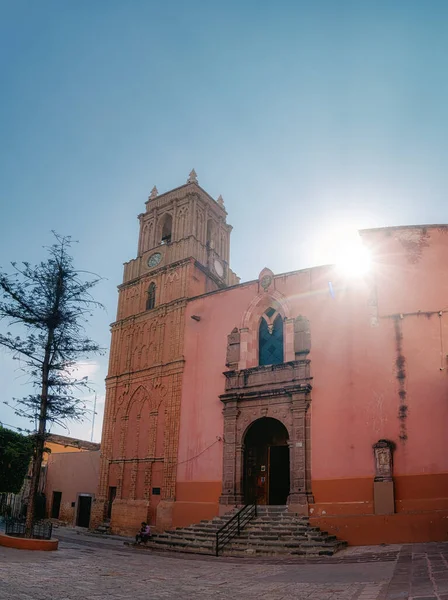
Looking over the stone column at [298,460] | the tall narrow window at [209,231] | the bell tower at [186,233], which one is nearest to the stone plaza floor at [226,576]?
the stone column at [298,460]

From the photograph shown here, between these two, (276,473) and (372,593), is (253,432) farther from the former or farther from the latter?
(372,593)

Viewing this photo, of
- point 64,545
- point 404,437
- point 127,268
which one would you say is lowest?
point 64,545

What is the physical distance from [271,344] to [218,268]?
690cm

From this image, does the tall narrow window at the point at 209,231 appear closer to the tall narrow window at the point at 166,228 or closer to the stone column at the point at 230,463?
the tall narrow window at the point at 166,228

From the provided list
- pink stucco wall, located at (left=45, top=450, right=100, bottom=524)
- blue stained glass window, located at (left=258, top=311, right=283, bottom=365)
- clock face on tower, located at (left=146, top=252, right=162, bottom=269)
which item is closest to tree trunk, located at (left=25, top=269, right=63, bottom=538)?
blue stained glass window, located at (left=258, top=311, right=283, bottom=365)

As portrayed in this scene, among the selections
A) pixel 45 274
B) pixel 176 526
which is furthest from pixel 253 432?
pixel 45 274

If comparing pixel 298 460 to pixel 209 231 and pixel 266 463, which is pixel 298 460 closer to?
pixel 266 463

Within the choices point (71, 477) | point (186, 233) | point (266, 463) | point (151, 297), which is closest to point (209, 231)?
point (186, 233)

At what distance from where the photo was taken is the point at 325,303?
19.0 meters

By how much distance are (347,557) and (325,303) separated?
8.40m

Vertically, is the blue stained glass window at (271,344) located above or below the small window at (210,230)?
below

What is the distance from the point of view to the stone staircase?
14484 millimetres

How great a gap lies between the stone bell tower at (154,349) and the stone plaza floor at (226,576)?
21.5 feet

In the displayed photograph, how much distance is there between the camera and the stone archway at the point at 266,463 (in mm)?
19109
